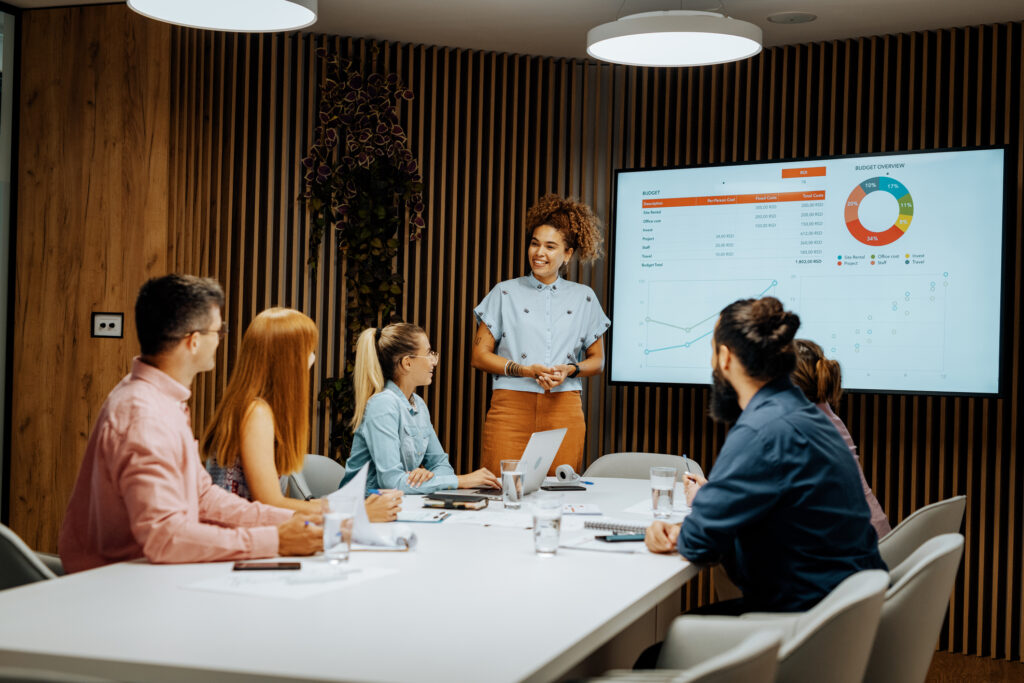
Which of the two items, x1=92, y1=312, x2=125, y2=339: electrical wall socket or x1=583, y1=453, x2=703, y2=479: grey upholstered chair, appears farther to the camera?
x1=92, y1=312, x2=125, y2=339: electrical wall socket

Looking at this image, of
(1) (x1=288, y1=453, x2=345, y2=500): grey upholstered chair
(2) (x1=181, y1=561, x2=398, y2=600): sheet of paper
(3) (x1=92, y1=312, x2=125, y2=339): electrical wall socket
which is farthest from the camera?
(3) (x1=92, y1=312, x2=125, y2=339): electrical wall socket

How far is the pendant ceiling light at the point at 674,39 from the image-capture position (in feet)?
13.3

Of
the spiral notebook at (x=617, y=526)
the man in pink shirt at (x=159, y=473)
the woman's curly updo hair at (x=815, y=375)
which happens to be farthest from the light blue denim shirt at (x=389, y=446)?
the woman's curly updo hair at (x=815, y=375)

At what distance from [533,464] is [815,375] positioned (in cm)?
107

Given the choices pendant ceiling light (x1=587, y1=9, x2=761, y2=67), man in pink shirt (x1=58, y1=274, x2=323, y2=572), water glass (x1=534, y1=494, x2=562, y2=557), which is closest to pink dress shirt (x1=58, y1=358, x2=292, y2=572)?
man in pink shirt (x1=58, y1=274, x2=323, y2=572)

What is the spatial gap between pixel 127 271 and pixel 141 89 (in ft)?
3.19

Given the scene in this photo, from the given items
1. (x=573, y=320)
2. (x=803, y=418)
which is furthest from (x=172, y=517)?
(x=573, y=320)

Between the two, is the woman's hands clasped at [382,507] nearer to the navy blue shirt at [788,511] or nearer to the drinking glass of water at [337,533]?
the drinking glass of water at [337,533]

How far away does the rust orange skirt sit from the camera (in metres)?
5.03

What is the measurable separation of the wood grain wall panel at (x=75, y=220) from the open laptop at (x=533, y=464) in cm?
255

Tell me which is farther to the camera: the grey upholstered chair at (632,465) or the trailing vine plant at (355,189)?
the trailing vine plant at (355,189)

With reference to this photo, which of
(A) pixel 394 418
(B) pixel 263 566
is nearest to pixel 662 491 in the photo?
(A) pixel 394 418

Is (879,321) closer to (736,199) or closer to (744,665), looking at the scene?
(736,199)

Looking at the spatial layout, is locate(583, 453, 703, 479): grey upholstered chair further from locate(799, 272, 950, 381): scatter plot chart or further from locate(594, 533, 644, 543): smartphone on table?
locate(594, 533, 644, 543): smartphone on table
